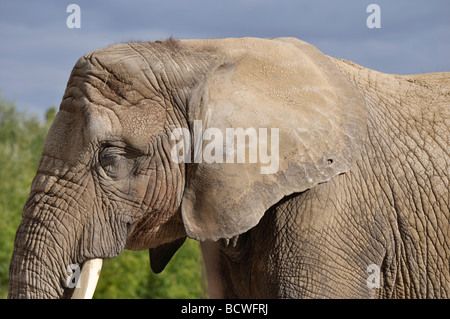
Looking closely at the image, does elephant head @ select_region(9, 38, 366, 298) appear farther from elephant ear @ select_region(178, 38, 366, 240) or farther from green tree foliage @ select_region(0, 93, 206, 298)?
green tree foliage @ select_region(0, 93, 206, 298)

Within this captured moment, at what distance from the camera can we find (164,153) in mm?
4004

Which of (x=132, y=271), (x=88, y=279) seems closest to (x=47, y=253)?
(x=88, y=279)

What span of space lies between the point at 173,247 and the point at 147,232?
2.15 feet

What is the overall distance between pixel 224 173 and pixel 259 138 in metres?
0.28

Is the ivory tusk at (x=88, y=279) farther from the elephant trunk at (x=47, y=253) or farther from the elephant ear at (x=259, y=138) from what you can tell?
the elephant ear at (x=259, y=138)

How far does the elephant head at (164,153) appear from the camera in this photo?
3922 millimetres

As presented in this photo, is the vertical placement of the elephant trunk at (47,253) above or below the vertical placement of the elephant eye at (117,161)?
below

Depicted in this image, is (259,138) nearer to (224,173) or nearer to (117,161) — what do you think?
(224,173)

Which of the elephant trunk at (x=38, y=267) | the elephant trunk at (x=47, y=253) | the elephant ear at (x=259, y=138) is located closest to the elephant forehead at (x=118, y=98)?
the elephant ear at (x=259, y=138)

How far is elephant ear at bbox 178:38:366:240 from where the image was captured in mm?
3932

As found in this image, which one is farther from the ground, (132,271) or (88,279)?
(132,271)

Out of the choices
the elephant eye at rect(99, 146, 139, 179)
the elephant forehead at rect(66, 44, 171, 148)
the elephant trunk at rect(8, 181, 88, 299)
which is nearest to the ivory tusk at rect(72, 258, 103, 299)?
the elephant trunk at rect(8, 181, 88, 299)

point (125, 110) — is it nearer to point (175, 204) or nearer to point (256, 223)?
point (175, 204)

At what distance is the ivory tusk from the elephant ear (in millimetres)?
569
